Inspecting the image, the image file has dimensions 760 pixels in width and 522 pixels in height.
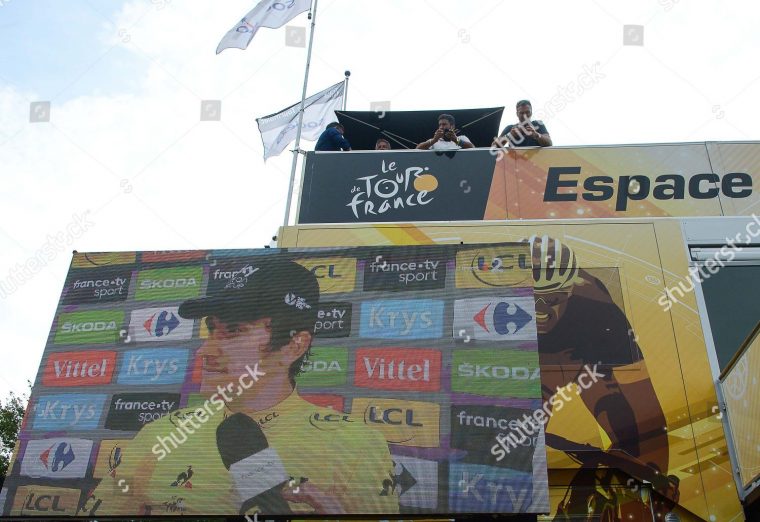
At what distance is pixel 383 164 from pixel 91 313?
15.6 ft

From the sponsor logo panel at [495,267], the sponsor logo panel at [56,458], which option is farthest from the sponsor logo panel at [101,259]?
the sponsor logo panel at [495,267]

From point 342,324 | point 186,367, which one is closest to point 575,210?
point 342,324

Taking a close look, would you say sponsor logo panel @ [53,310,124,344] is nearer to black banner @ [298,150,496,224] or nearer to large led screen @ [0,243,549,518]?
large led screen @ [0,243,549,518]

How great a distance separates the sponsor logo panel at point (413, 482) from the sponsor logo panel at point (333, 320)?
1.61 meters

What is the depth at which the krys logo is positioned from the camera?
10.8 meters

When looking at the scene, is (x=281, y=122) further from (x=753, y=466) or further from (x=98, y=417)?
(x=753, y=466)

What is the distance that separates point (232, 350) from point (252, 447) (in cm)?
119

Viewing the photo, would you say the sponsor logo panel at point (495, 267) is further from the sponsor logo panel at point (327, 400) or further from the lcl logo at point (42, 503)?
the lcl logo at point (42, 503)

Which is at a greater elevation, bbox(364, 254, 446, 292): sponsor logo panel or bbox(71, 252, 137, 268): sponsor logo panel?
bbox(71, 252, 137, 268): sponsor logo panel

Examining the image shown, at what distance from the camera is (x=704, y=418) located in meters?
8.46

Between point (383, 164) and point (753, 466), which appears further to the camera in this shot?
point (383, 164)

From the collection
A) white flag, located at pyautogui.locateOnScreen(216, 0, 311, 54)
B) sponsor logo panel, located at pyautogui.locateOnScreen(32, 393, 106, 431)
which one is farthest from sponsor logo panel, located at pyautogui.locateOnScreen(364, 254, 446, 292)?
white flag, located at pyautogui.locateOnScreen(216, 0, 311, 54)

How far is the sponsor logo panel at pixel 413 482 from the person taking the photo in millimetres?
6973

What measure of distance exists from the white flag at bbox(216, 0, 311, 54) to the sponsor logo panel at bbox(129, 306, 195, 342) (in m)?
7.20
